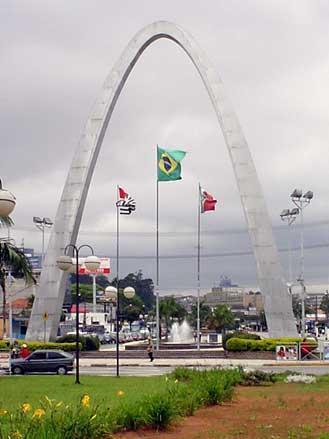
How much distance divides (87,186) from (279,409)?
35080 millimetres

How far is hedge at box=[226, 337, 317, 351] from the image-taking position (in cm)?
4612

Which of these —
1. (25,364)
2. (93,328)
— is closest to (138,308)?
(93,328)

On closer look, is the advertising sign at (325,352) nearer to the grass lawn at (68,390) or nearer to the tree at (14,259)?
the grass lawn at (68,390)

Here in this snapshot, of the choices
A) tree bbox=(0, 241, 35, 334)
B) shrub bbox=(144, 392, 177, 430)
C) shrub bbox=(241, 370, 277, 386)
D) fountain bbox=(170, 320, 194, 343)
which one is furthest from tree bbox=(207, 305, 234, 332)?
shrub bbox=(144, 392, 177, 430)

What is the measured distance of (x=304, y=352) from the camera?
45094 millimetres

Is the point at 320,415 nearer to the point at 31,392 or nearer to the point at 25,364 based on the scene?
the point at 31,392

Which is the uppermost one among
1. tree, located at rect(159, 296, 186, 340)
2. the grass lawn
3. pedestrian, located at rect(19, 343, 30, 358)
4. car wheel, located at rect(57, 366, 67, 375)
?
tree, located at rect(159, 296, 186, 340)

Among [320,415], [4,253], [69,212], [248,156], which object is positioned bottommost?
[320,415]

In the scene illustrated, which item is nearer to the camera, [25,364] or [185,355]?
[25,364]

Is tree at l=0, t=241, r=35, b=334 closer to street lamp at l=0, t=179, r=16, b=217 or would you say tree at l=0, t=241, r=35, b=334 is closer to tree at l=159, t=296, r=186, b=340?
street lamp at l=0, t=179, r=16, b=217

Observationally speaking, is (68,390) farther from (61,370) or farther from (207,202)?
(207,202)

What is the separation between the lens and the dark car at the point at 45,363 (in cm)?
3728

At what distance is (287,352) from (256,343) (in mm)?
2437

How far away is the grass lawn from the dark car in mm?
7228
